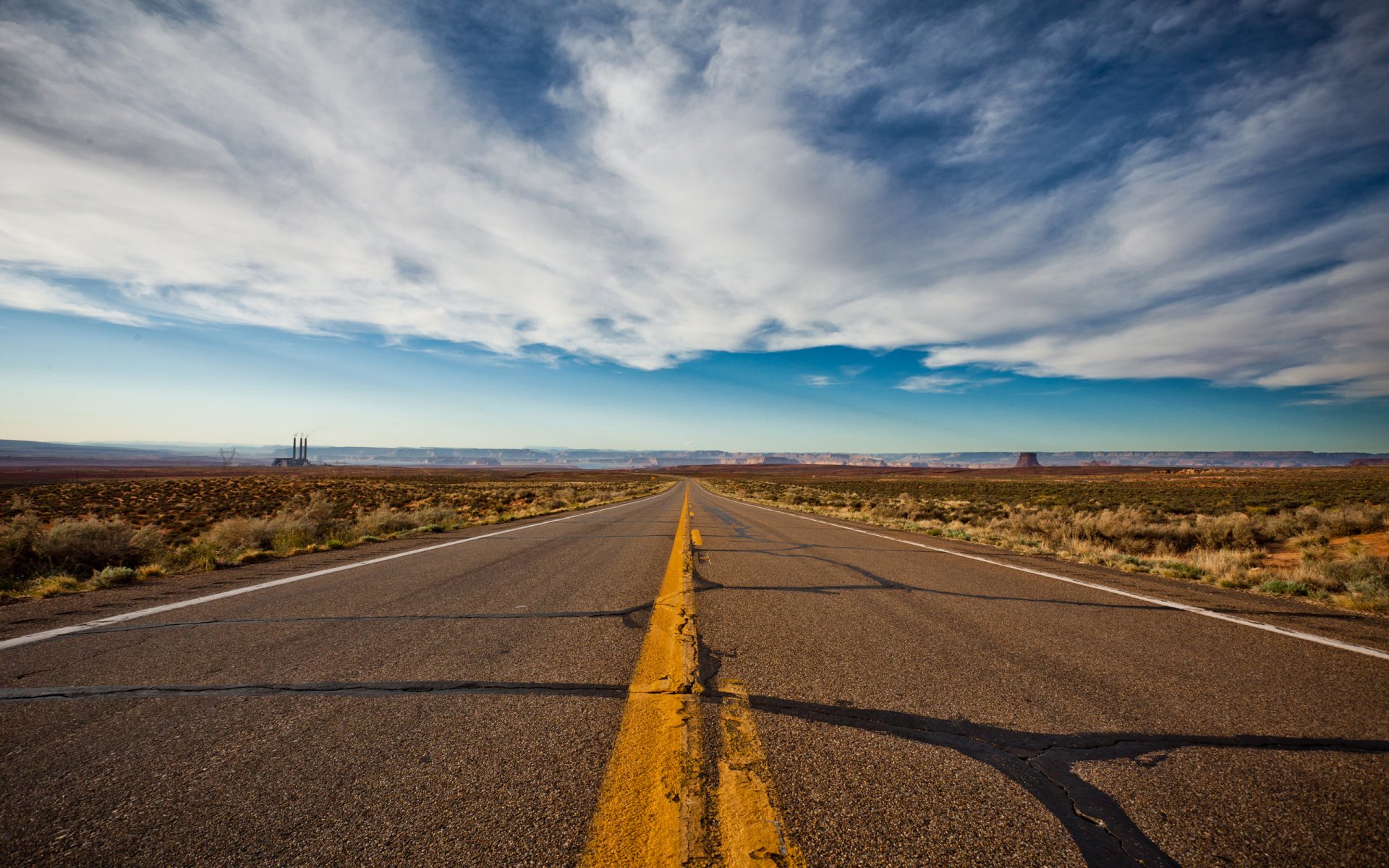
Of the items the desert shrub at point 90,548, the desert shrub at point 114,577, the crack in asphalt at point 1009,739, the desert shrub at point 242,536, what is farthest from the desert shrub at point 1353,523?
the desert shrub at point 90,548

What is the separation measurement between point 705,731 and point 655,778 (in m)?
0.43

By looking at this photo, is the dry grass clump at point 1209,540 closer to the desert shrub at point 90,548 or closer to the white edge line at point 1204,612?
the white edge line at point 1204,612

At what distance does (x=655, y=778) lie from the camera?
1915mm

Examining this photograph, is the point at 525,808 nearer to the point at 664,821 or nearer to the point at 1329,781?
the point at 664,821

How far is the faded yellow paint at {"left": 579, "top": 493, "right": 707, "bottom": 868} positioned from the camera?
1.55 m

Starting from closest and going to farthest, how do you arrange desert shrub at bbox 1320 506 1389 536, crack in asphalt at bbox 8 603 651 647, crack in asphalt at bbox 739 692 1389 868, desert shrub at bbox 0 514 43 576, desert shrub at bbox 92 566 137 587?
1. crack in asphalt at bbox 739 692 1389 868
2. crack in asphalt at bbox 8 603 651 647
3. desert shrub at bbox 92 566 137 587
4. desert shrub at bbox 0 514 43 576
5. desert shrub at bbox 1320 506 1389 536

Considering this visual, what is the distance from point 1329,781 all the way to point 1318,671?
5.91ft

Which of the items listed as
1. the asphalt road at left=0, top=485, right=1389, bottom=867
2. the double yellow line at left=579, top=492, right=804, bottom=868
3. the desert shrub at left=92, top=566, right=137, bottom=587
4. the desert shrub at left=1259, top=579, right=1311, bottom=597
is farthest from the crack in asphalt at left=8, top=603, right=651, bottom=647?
the desert shrub at left=1259, top=579, right=1311, bottom=597

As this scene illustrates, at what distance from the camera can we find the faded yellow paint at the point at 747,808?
1525 mm

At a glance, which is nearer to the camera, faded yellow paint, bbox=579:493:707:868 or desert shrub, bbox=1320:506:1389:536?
faded yellow paint, bbox=579:493:707:868

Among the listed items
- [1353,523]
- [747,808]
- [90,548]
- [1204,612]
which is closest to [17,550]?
[90,548]

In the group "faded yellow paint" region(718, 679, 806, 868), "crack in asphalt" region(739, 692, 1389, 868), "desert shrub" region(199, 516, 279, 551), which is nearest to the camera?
"faded yellow paint" region(718, 679, 806, 868)

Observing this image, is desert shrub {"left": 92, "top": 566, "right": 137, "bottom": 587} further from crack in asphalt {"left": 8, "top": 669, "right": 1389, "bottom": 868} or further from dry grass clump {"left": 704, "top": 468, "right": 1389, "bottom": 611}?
dry grass clump {"left": 704, "top": 468, "right": 1389, "bottom": 611}

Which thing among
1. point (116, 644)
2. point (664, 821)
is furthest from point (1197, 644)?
point (116, 644)
